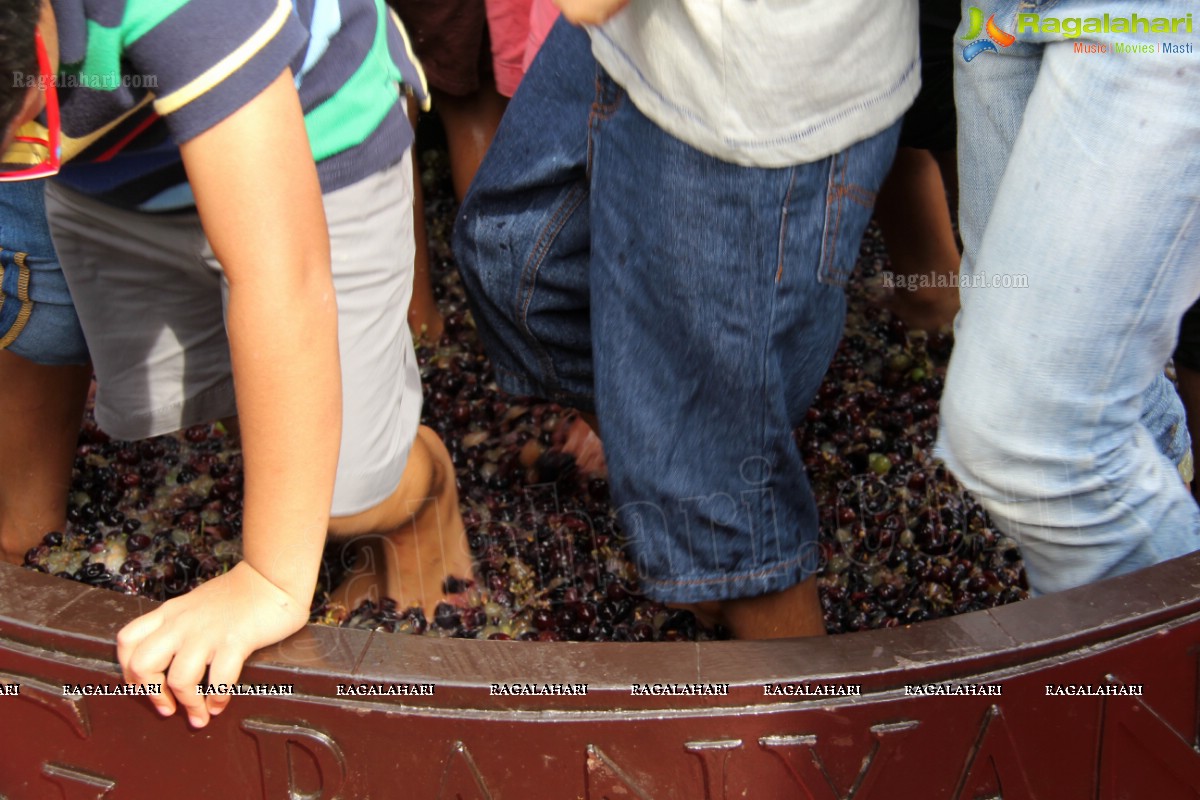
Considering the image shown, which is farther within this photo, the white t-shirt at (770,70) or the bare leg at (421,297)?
the bare leg at (421,297)

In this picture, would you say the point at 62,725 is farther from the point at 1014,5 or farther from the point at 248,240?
the point at 1014,5

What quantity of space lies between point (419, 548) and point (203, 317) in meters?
0.51

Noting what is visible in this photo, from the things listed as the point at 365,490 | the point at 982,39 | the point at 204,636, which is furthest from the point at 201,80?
the point at 982,39

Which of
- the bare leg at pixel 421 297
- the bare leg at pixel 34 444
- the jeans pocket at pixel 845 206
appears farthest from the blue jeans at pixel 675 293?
the bare leg at pixel 421 297

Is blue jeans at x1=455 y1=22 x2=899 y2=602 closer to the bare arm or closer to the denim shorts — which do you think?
the bare arm

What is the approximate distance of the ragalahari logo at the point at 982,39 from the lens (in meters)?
1.34

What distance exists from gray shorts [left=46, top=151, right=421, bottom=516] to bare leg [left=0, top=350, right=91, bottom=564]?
163 millimetres

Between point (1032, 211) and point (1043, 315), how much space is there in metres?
0.11

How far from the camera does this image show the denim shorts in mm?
1866

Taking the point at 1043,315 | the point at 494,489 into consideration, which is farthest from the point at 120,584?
the point at 1043,315

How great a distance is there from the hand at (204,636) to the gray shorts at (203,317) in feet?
1.26

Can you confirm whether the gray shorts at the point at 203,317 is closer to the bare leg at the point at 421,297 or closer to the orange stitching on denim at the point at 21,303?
the orange stitching on denim at the point at 21,303

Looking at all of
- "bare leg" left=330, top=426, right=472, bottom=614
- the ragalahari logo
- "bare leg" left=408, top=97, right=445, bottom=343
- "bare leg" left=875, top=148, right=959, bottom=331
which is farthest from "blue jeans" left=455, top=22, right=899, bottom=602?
"bare leg" left=875, top=148, right=959, bottom=331

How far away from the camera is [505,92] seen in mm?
2658
